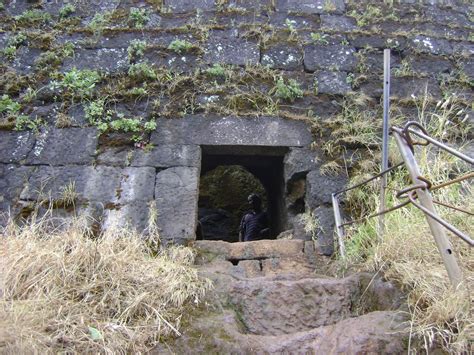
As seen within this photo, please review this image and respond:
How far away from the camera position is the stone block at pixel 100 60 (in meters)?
5.13

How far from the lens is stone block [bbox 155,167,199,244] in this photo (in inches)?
163

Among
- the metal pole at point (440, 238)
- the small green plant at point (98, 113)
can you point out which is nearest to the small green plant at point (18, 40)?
the small green plant at point (98, 113)

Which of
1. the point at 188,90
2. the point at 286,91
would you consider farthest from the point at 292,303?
the point at 188,90

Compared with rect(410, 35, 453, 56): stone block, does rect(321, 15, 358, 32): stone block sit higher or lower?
higher

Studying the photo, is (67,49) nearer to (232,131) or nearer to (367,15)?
(232,131)

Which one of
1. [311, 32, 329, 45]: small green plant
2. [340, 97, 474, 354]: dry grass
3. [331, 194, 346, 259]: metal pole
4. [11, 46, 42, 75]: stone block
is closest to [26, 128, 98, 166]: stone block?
[11, 46, 42, 75]: stone block

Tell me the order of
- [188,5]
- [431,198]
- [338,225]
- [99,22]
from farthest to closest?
[188,5]
[99,22]
[338,225]
[431,198]

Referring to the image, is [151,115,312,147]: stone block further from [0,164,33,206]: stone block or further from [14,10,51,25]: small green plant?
[14,10,51,25]: small green plant

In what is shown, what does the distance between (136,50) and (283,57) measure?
1536mm

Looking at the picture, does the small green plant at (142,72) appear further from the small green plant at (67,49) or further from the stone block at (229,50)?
the small green plant at (67,49)

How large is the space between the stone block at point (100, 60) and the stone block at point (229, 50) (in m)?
0.86

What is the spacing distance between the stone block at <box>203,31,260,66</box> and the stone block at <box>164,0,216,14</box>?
1.69 feet

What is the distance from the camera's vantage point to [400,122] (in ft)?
15.8

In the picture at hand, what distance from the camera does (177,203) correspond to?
4277mm
